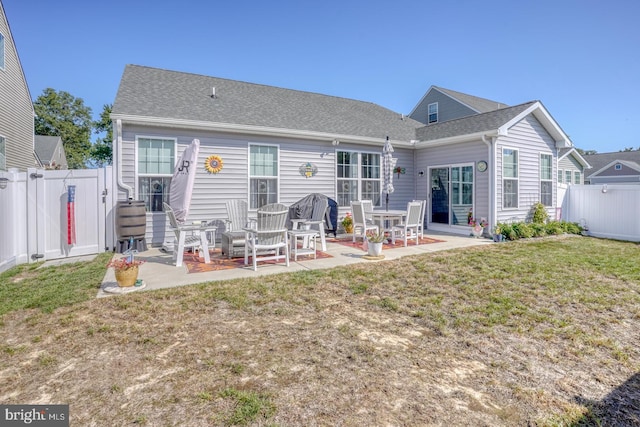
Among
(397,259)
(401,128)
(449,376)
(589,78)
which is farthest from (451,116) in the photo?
(449,376)

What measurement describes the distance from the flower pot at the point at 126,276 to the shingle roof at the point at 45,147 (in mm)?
20530

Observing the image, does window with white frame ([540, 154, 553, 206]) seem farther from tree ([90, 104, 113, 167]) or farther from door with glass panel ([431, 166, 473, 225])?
tree ([90, 104, 113, 167])

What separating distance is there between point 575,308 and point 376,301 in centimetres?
231

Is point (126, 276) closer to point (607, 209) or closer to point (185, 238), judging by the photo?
point (185, 238)

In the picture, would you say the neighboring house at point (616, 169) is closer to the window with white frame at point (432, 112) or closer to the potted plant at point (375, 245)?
the window with white frame at point (432, 112)

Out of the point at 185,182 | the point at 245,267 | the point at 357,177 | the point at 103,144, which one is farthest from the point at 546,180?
the point at 103,144

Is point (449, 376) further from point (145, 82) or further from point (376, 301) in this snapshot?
point (145, 82)

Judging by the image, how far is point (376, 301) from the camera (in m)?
Result: 4.09

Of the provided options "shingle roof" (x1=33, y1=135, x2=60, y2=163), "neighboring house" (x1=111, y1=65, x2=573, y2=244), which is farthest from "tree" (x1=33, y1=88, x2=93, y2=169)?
"neighboring house" (x1=111, y1=65, x2=573, y2=244)

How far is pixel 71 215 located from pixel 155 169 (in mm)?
1890

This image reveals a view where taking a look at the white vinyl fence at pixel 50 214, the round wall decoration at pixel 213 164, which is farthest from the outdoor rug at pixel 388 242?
the white vinyl fence at pixel 50 214

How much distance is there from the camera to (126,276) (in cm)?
439

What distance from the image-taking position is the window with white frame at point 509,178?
9383 mm

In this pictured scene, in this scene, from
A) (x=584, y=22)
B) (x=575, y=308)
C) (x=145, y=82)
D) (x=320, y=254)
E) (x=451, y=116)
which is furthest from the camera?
(x=451, y=116)
